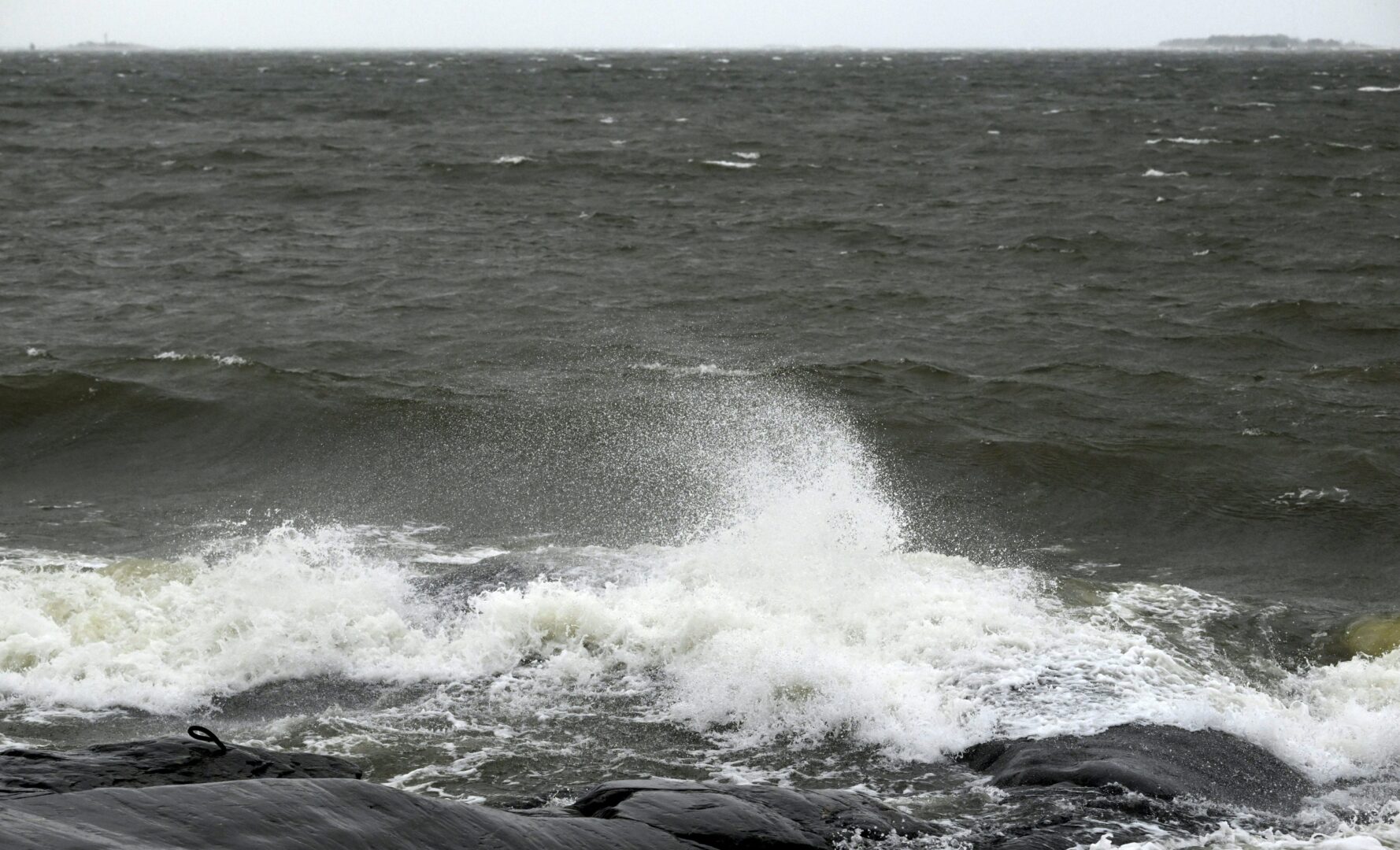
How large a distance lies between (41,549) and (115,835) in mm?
7375

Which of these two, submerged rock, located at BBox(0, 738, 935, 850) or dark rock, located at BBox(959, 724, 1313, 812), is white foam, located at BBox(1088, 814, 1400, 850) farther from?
submerged rock, located at BBox(0, 738, 935, 850)

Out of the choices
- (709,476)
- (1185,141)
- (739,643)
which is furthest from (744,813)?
(1185,141)

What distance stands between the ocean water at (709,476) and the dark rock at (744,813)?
52 centimetres

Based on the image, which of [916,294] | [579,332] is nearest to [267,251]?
[579,332]

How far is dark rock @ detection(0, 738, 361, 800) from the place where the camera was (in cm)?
581

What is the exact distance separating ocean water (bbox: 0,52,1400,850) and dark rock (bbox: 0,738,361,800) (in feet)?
2.96

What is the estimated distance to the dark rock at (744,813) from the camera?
232 inches

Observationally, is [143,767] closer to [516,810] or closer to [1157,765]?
[516,810]

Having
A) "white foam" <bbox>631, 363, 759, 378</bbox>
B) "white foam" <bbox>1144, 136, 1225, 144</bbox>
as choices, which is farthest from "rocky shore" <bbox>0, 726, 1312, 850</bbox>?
"white foam" <bbox>1144, 136, 1225, 144</bbox>

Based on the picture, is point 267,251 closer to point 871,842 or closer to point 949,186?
point 949,186

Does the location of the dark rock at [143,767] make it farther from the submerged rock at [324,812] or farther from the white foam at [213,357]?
the white foam at [213,357]

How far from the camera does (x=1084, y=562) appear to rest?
38.6ft

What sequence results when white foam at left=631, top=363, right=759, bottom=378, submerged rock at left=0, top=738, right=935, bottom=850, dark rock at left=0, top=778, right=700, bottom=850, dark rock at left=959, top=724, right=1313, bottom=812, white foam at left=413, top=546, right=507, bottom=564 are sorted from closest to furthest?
dark rock at left=0, top=778, right=700, bottom=850
submerged rock at left=0, top=738, right=935, bottom=850
dark rock at left=959, top=724, right=1313, bottom=812
white foam at left=413, top=546, right=507, bottom=564
white foam at left=631, top=363, right=759, bottom=378

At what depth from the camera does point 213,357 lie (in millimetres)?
17438
